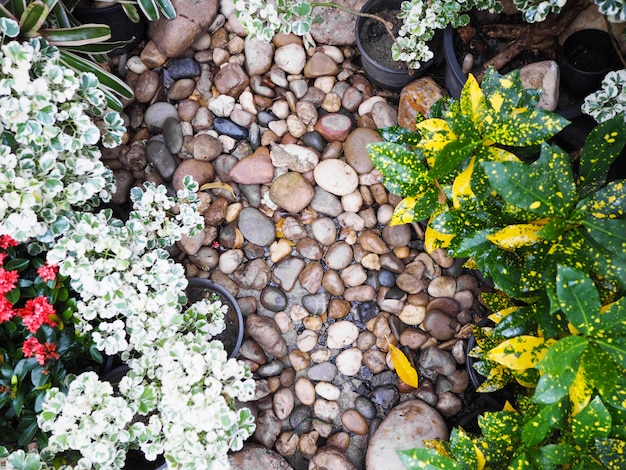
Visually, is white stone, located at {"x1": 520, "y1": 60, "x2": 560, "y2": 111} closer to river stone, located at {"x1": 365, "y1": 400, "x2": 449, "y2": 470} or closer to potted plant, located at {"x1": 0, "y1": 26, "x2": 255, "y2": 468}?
river stone, located at {"x1": 365, "y1": 400, "x2": 449, "y2": 470}

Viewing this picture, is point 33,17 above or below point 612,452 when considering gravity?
above

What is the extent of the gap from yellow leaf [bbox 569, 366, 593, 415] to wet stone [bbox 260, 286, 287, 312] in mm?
1121

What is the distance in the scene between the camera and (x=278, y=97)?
2154 millimetres

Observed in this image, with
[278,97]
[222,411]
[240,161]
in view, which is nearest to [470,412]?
[222,411]

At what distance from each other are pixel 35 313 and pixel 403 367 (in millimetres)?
1270

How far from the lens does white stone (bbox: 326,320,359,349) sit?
6.52 feet

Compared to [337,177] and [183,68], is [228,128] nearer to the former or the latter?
[183,68]

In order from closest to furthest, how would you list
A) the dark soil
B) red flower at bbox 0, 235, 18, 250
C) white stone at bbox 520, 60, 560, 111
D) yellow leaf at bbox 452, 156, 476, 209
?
yellow leaf at bbox 452, 156, 476, 209 → red flower at bbox 0, 235, 18, 250 → white stone at bbox 520, 60, 560, 111 → the dark soil

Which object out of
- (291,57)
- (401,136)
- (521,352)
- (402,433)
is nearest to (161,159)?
(291,57)

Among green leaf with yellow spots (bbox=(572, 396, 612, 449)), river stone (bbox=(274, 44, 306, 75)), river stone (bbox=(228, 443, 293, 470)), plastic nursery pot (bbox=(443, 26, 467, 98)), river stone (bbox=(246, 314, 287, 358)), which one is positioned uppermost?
plastic nursery pot (bbox=(443, 26, 467, 98))

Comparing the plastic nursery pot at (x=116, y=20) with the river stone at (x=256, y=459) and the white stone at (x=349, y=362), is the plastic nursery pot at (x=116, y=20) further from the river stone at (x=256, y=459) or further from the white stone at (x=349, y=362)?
the river stone at (x=256, y=459)

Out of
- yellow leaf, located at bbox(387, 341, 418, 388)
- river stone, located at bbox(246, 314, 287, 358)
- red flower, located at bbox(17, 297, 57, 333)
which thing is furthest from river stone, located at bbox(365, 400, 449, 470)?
red flower, located at bbox(17, 297, 57, 333)

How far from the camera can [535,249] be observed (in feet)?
3.91

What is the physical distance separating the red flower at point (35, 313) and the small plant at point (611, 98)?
1.63 meters
